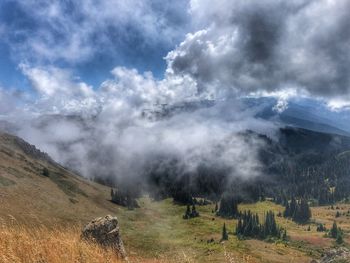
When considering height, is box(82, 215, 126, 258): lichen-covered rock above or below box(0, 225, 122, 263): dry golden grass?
below

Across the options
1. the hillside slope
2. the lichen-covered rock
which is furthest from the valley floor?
the hillside slope

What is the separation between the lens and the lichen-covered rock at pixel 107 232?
23.4 metres

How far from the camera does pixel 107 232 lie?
86.0 feet

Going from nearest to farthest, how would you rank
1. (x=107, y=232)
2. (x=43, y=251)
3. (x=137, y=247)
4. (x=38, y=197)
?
(x=43, y=251)
(x=107, y=232)
(x=137, y=247)
(x=38, y=197)

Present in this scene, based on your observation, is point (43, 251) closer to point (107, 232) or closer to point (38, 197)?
point (107, 232)

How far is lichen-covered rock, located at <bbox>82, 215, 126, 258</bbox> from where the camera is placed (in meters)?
23.4

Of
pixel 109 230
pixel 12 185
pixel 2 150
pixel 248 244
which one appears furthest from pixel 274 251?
pixel 109 230

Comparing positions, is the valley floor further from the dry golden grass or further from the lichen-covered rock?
the lichen-covered rock

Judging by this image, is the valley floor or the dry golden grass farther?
the valley floor

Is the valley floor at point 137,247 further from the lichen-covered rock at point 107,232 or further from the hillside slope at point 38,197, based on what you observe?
the hillside slope at point 38,197

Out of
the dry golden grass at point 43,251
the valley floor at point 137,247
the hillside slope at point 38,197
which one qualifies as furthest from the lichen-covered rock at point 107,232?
the hillside slope at point 38,197

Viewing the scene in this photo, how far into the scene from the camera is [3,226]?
1243 centimetres

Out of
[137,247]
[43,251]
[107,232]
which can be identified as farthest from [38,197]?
[43,251]

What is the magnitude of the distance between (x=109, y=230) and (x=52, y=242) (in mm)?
15850
